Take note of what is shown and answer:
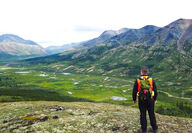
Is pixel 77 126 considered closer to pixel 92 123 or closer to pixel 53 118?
pixel 92 123

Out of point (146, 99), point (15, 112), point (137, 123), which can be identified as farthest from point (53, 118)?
point (146, 99)

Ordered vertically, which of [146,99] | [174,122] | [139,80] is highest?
[139,80]

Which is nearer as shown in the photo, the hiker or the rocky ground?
the hiker

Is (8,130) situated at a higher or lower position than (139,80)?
lower

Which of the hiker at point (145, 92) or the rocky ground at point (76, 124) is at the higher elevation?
the hiker at point (145, 92)

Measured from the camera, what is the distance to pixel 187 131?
19.4 m

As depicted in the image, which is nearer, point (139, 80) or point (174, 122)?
point (139, 80)

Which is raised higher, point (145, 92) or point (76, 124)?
point (145, 92)

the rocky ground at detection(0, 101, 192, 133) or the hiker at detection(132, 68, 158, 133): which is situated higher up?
the hiker at detection(132, 68, 158, 133)

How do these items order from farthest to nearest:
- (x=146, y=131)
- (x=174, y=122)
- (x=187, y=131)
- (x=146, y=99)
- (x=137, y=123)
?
(x=174, y=122)
(x=137, y=123)
(x=187, y=131)
(x=146, y=131)
(x=146, y=99)

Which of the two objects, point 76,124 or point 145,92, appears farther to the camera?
point 76,124

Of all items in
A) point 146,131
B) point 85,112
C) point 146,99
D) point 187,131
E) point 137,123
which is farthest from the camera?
point 85,112

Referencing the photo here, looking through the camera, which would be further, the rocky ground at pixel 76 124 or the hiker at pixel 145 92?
the rocky ground at pixel 76 124

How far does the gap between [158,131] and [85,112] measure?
462 inches
